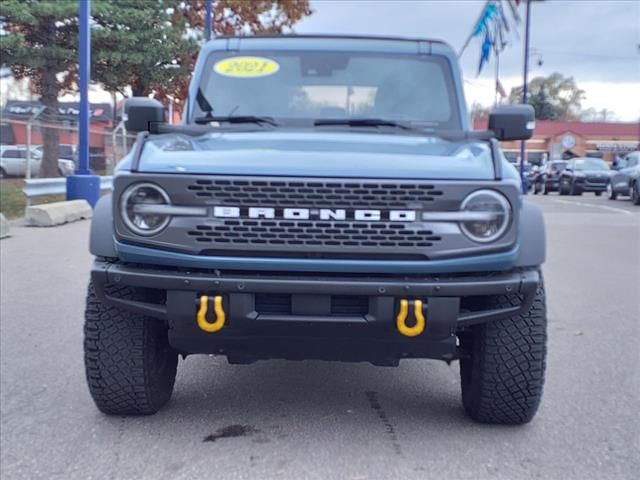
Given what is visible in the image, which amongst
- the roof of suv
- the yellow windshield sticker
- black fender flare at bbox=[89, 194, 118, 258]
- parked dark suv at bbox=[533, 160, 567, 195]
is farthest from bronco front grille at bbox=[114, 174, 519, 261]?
parked dark suv at bbox=[533, 160, 567, 195]

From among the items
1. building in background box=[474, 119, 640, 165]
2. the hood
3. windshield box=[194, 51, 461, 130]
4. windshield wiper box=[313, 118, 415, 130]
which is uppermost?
building in background box=[474, 119, 640, 165]

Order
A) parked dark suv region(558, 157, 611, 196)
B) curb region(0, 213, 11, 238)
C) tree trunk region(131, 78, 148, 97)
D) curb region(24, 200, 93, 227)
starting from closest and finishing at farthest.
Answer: curb region(0, 213, 11, 238) → curb region(24, 200, 93, 227) → tree trunk region(131, 78, 148, 97) → parked dark suv region(558, 157, 611, 196)

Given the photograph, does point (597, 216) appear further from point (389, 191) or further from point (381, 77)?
point (389, 191)

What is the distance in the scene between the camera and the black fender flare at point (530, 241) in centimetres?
354

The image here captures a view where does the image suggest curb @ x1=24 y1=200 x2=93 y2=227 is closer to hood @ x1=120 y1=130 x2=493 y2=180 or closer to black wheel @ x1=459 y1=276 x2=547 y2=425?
hood @ x1=120 y1=130 x2=493 y2=180

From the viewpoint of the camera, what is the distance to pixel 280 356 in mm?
3740

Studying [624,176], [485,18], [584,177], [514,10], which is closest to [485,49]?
[485,18]

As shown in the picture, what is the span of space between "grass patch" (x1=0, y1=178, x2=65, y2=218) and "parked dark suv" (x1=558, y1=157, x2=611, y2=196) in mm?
19760

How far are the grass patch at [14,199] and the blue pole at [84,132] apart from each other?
1.25 m

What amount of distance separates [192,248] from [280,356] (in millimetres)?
713

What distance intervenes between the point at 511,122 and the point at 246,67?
5.50 ft

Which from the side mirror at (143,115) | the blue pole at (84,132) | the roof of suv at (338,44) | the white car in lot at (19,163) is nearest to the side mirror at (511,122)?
the roof of suv at (338,44)

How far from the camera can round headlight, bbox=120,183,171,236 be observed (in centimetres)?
346

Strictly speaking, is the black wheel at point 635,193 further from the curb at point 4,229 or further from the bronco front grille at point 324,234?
the bronco front grille at point 324,234
